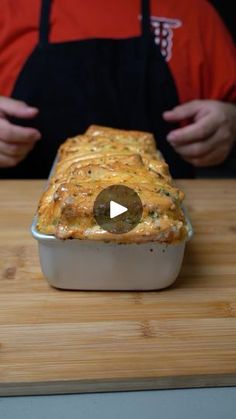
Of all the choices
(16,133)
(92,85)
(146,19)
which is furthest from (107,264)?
(146,19)

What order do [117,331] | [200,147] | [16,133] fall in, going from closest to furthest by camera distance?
[117,331] → [16,133] → [200,147]

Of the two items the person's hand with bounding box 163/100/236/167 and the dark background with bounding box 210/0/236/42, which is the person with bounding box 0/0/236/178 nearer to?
the person's hand with bounding box 163/100/236/167

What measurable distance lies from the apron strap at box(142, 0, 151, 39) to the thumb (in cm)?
24

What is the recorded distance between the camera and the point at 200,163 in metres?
1.37

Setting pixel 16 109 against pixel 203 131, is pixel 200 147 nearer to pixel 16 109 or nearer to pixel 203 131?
pixel 203 131

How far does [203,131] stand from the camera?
4.20ft

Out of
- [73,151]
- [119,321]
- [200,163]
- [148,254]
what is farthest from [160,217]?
[200,163]

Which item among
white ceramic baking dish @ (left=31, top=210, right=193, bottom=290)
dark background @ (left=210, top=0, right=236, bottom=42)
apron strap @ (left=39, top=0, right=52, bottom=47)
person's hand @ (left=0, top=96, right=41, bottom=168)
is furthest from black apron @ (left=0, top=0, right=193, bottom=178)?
dark background @ (left=210, top=0, right=236, bottom=42)

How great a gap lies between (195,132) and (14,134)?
0.44 meters

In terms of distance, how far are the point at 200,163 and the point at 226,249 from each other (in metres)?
0.47

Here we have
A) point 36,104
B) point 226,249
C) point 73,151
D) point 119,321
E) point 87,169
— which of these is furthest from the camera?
point 36,104

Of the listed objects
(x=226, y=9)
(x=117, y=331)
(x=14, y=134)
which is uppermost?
(x=226, y=9)

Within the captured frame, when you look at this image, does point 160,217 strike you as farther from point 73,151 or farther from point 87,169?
point 73,151
